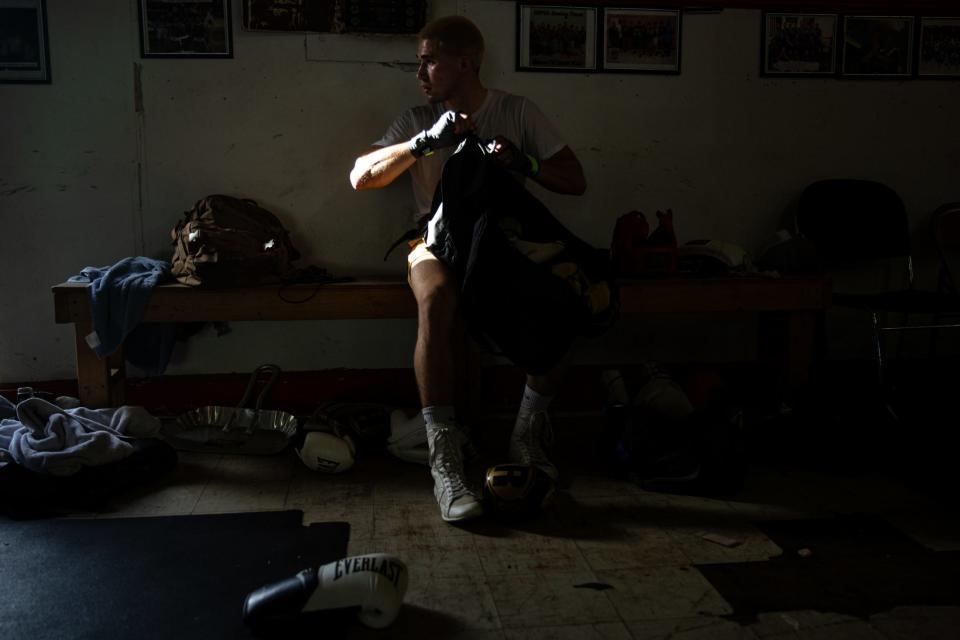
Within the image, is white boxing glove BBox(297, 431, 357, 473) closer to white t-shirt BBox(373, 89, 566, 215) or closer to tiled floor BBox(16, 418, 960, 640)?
tiled floor BBox(16, 418, 960, 640)

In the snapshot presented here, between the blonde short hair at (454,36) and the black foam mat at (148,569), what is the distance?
1.62 metres

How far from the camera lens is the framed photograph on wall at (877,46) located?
138 inches

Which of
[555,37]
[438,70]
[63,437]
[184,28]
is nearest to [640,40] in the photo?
[555,37]

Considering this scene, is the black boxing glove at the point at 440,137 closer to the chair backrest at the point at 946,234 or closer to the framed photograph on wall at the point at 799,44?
the framed photograph on wall at the point at 799,44

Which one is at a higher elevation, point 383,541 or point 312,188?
point 312,188

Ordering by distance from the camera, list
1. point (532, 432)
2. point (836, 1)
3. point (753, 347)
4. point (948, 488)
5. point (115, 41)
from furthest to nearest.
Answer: point (753, 347)
point (836, 1)
point (115, 41)
point (532, 432)
point (948, 488)

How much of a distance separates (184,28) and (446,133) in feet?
4.08

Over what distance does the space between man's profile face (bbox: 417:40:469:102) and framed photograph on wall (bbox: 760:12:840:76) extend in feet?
4.55

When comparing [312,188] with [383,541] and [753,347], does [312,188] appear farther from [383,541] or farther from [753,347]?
[753,347]

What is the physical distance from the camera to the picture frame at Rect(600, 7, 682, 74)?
11.0 feet

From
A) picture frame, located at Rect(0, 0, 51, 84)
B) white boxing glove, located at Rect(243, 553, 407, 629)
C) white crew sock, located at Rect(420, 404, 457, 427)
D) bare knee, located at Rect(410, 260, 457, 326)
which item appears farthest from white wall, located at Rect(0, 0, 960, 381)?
white boxing glove, located at Rect(243, 553, 407, 629)

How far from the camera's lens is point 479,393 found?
326cm

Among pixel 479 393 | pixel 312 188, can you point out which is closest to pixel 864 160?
pixel 479 393

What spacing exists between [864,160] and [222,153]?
270 centimetres
